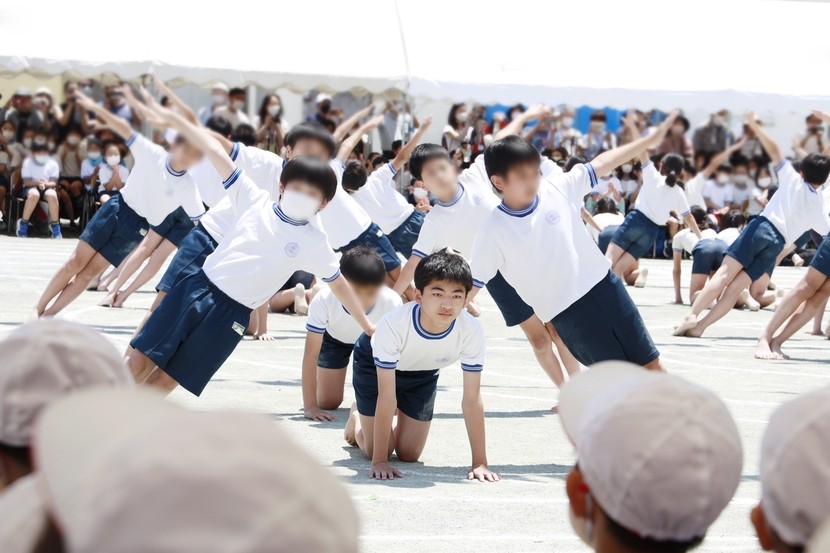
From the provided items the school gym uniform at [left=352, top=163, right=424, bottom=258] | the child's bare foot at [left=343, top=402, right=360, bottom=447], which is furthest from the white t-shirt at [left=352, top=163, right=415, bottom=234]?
the child's bare foot at [left=343, top=402, right=360, bottom=447]

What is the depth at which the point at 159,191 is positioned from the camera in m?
11.0

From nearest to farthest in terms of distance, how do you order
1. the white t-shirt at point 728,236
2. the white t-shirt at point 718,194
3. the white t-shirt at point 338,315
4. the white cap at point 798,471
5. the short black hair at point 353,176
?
1. the white cap at point 798,471
2. the white t-shirt at point 338,315
3. the short black hair at point 353,176
4. the white t-shirt at point 728,236
5. the white t-shirt at point 718,194

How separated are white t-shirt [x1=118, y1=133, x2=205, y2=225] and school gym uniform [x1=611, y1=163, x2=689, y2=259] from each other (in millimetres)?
5458

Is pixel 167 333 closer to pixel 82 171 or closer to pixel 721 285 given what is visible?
pixel 721 285

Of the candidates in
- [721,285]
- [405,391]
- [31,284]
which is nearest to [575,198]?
[405,391]

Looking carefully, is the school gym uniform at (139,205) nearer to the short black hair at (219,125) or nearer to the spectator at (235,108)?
the short black hair at (219,125)

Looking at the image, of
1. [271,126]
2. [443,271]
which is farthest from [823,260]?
[271,126]

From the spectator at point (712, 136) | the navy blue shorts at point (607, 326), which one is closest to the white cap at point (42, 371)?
the navy blue shorts at point (607, 326)

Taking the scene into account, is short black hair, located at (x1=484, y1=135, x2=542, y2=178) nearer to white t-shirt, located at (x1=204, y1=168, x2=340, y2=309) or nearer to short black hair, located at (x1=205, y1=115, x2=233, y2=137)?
white t-shirt, located at (x1=204, y1=168, x2=340, y2=309)

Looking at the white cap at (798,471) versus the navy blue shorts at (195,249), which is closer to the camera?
the white cap at (798,471)

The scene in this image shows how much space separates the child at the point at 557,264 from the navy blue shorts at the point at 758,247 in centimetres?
541

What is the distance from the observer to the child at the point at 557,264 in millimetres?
6461

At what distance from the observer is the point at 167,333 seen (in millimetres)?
6512

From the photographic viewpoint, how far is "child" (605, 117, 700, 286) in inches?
574
